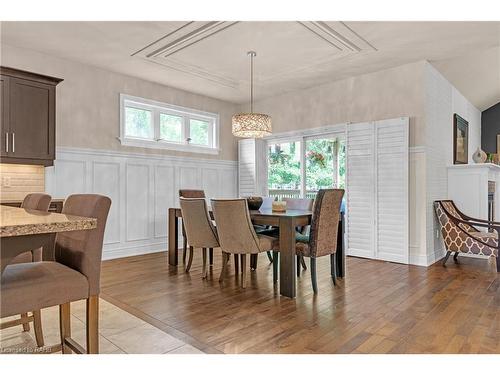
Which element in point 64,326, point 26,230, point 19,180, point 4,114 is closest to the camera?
point 26,230

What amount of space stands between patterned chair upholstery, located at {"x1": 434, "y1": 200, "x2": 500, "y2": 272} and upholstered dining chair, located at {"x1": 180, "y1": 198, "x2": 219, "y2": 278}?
2.99 metres

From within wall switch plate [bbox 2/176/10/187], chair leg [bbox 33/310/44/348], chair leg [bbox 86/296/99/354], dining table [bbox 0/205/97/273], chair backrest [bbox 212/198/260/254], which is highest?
wall switch plate [bbox 2/176/10/187]

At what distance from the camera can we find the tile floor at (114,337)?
213 cm

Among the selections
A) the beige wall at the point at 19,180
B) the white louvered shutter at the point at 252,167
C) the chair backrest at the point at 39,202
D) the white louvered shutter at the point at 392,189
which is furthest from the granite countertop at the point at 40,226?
the white louvered shutter at the point at 252,167

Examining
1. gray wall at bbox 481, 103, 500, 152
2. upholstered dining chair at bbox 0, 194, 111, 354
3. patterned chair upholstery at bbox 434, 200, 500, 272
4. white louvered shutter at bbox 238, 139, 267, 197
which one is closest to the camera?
upholstered dining chair at bbox 0, 194, 111, 354

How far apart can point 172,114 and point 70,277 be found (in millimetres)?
4594

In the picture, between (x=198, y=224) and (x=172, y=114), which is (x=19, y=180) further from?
(x=172, y=114)

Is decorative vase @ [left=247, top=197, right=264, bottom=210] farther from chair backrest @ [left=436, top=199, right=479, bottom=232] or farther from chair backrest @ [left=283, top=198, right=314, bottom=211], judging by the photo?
chair backrest @ [left=436, top=199, right=479, bottom=232]

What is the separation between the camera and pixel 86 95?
187 inches

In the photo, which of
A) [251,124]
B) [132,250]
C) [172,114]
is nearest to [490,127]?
[251,124]

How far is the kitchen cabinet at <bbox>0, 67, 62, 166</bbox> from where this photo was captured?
3777 mm

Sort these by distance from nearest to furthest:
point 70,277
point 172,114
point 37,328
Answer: point 70,277 < point 37,328 < point 172,114

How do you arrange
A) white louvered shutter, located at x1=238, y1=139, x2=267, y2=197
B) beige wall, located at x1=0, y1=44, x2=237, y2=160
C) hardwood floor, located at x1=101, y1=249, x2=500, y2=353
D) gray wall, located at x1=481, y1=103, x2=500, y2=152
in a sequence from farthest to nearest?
gray wall, located at x1=481, y1=103, x2=500, y2=152 → white louvered shutter, located at x1=238, y1=139, x2=267, y2=197 → beige wall, located at x1=0, y1=44, x2=237, y2=160 → hardwood floor, located at x1=101, y1=249, x2=500, y2=353

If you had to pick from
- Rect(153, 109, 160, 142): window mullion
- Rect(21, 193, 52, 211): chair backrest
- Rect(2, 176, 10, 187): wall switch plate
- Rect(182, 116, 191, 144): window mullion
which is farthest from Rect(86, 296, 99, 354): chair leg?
Rect(182, 116, 191, 144): window mullion
